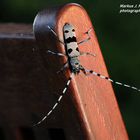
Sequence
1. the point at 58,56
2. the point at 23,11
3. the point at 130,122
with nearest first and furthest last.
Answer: the point at 58,56 → the point at 130,122 → the point at 23,11

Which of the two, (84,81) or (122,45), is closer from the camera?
(84,81)

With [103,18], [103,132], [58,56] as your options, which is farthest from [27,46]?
[103,18]

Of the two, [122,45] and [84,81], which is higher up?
[84,81]

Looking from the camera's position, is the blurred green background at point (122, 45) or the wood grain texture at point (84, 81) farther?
the blurred green background at point (122, 45)

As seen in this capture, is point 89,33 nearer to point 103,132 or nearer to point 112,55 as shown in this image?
point 103,132

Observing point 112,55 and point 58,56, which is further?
point 112,55

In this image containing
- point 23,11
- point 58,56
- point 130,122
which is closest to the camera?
point 58,56

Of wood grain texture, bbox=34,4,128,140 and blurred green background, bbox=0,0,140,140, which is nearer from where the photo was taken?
wood grain texture, bbox=34,4,128,140

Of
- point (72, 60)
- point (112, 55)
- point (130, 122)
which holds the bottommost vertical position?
point (130, 122)
